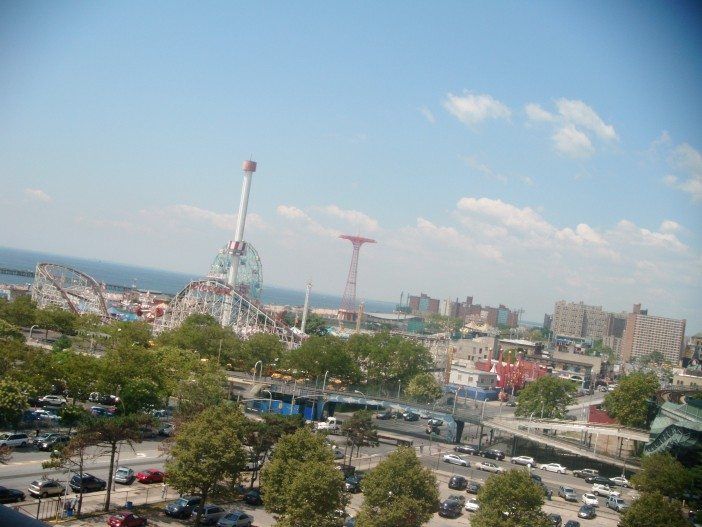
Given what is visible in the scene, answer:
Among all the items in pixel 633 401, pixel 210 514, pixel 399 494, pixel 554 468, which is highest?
pixel 633 401

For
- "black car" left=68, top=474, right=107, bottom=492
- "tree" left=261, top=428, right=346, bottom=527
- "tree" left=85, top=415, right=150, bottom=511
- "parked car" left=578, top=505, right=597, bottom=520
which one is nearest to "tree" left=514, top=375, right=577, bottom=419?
"parked car" left=578, top=505, right=597, bottom=520

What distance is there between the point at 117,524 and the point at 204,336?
19.6 metres

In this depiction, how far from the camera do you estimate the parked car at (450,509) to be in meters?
15.2

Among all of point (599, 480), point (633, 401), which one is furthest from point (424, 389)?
point (599, 480)

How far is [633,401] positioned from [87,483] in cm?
2244

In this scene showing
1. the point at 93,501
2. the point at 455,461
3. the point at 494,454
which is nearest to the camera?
the point at 93,501

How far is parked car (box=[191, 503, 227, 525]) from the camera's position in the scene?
40.9ft

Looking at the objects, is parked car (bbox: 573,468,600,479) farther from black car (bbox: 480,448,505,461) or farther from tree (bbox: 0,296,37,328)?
tree (bbox: 0,296,37,328)

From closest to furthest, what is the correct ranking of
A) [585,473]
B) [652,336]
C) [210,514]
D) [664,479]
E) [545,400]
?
[210,514] → [664,479] → [585,473] → [545,400] → [652,336]

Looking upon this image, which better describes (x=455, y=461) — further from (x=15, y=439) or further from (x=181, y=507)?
(x=15, y=439)

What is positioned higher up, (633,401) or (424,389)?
(633,401)

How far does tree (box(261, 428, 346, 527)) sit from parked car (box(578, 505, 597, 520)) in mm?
7571

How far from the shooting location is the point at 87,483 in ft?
43.3

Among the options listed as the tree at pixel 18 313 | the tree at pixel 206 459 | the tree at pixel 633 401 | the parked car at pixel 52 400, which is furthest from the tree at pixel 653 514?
the tree at pixel 18 313
